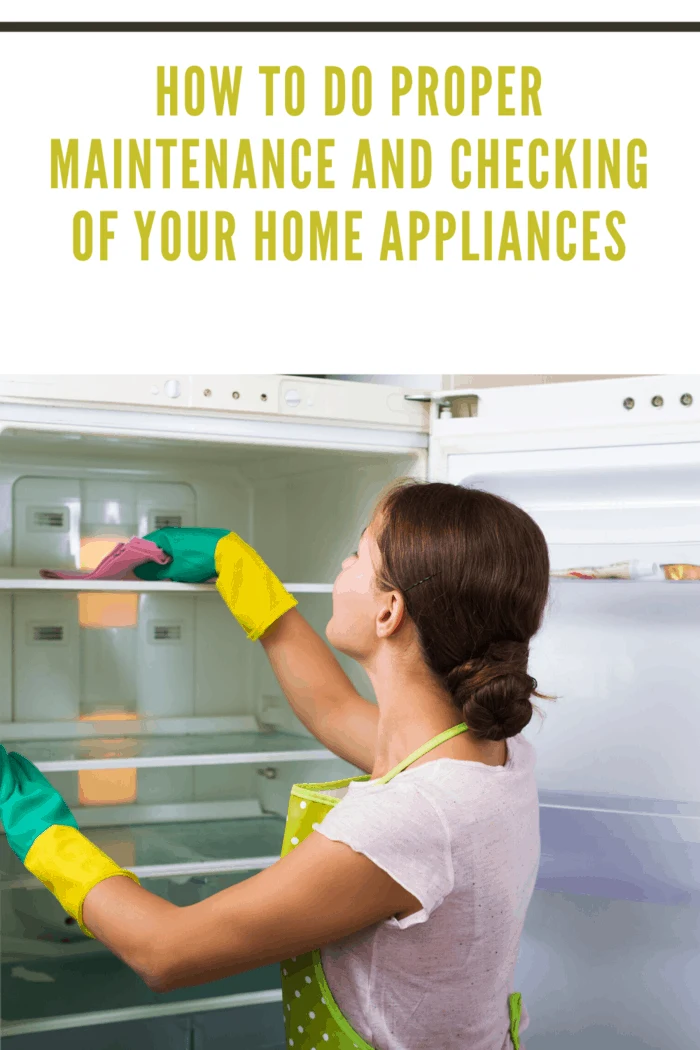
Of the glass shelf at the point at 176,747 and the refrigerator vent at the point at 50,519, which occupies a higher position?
the refrigerator vent at the point at 50,519

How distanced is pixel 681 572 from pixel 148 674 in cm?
113

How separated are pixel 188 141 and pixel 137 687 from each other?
1.06 m

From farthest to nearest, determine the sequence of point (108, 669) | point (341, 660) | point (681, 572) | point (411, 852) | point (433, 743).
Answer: point (108, 669) < point (341, 660) < point (681, 572) < point (433, 743) < point (411, 852)

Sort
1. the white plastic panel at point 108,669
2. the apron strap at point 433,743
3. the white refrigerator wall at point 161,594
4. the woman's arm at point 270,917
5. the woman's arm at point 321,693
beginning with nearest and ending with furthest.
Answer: the woman's arm at point 270,917 → the apron strap at point 433,743 → the woman's arm at point 321,693 → the white refrigerator wall at point 161,594 → the white plastic panel at point 108,669

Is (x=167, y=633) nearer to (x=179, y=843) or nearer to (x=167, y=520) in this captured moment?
(x=167, y=520)

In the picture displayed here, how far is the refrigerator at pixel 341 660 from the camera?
157 centimetres

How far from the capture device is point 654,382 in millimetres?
1531

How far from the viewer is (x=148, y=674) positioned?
86.0 inches

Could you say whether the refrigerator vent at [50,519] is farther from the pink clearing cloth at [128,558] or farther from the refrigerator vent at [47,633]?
the pink clearing cloth at [128,558]

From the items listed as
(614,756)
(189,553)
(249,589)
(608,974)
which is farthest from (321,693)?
(608,974)

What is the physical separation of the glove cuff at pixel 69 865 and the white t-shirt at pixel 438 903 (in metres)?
0.26

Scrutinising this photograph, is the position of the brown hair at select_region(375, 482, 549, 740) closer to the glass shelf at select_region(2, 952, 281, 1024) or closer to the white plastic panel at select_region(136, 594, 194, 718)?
the glass shelf at select_region(2, 952, 281, 1024)

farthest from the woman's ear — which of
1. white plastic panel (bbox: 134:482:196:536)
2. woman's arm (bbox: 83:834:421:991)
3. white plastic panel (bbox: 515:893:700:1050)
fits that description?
white plastic panel (bbox: 134:482:196:536)

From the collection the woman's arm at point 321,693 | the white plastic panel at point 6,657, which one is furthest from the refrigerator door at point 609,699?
the white plastic panel at point 6,657
